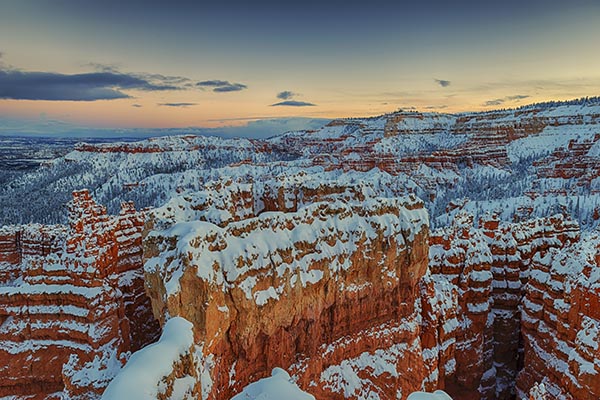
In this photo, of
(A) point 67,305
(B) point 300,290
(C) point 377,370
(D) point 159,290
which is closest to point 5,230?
(A) point 67,305

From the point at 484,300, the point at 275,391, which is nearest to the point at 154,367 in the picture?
the point at 275,391

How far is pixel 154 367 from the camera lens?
880 cm

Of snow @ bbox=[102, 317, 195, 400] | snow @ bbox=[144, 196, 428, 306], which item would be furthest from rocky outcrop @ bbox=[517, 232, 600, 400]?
snow @ bbox=[102, 317, 195, 400]

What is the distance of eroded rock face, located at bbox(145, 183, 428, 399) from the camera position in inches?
481

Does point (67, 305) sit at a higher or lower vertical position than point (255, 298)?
lower

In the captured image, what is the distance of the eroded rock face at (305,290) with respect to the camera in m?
12.2

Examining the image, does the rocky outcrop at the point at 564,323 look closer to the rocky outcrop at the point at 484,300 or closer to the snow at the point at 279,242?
the rocky outcrop at the point at 484,300

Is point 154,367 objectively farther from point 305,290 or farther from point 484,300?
point 484,300

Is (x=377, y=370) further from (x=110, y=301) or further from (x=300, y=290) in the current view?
(x=110, y=301)

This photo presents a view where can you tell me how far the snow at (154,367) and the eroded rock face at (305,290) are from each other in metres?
1.29

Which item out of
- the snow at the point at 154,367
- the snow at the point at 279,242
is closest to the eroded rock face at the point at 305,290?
the snow at the point at 279,242

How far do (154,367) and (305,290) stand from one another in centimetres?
707

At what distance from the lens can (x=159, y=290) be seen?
12281 millimetres

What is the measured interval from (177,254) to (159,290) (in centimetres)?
140
